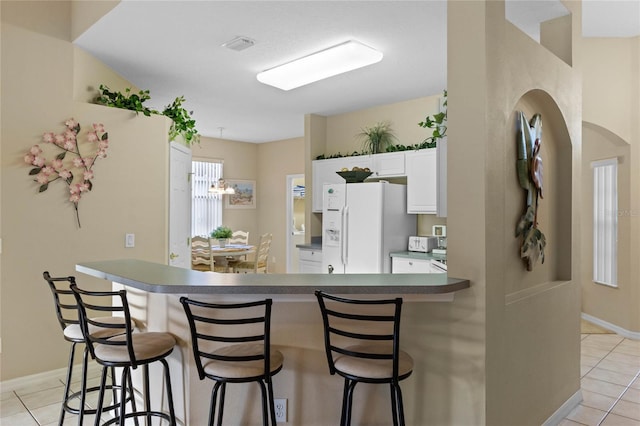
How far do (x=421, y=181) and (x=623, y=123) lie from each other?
85.6 inches

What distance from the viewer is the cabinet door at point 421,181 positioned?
4992 millimetres

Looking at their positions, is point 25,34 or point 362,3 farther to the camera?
point 25,34

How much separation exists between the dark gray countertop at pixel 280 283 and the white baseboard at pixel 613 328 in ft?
12.3

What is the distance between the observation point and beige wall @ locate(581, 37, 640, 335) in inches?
187

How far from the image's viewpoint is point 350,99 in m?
5.57

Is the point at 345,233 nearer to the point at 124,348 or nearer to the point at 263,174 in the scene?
the point at 124,348

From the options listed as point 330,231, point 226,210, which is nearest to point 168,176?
point 330,231

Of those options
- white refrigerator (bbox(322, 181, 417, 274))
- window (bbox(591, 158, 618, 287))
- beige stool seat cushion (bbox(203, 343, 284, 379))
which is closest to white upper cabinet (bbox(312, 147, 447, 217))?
white refrigerator (bbox(322, 181, 417, 274))

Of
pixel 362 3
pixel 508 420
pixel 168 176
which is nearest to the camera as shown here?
pixel 508 420

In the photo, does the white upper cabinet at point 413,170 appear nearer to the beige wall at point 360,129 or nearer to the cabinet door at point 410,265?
the beige wall at point 360,129

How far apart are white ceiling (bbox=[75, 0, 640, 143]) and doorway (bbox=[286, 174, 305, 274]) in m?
2.85

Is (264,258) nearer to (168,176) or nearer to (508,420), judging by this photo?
(168,176)

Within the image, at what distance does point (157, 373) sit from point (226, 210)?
246 inches

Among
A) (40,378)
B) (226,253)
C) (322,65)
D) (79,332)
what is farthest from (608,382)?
(226,253)
